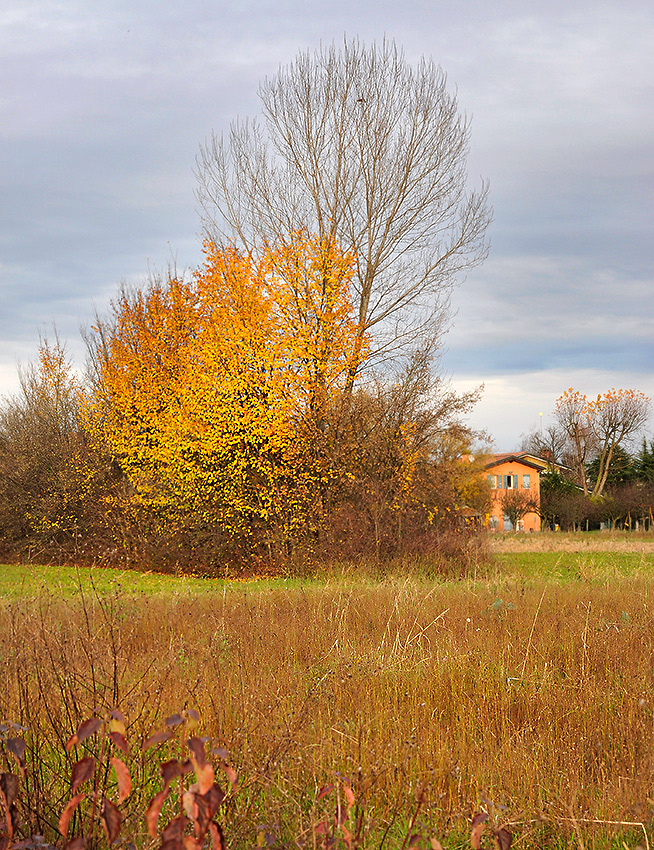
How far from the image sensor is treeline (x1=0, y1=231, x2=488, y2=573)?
1443 cm

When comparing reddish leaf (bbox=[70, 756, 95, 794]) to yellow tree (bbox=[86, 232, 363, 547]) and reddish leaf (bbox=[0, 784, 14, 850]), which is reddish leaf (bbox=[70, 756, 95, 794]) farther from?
yellow tree (bbox=[86, 232, 363, 547])

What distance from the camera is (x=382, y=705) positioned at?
405 centimetres

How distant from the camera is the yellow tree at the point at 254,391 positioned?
51.9 ft

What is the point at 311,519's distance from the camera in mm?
15133

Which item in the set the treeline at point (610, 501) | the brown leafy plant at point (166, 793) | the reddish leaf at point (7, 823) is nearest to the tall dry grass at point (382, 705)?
the reddish leaf at point (7, 823)

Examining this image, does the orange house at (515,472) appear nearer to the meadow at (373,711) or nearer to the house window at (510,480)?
the house window at (510,480)

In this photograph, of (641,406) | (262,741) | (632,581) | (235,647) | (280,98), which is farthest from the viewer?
(641,406)

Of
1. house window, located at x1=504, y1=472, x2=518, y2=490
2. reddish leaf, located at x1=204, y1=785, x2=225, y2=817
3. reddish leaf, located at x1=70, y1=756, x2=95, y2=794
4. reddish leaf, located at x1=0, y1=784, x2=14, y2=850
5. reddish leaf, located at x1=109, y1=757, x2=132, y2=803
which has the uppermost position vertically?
house window, located at x1=504, y1=472, x2=518, y2=490

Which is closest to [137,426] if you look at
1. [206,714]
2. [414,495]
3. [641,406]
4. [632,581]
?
[414,495]

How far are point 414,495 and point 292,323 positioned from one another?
5.22 metres

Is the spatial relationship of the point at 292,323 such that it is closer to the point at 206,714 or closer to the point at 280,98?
the point at 280,98

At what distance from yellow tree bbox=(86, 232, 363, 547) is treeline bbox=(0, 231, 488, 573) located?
37 mm

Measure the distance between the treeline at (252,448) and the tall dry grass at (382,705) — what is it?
736 centimetres

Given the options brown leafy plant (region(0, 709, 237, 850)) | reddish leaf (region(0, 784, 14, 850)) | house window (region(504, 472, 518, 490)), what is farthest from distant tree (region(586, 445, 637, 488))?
brown leafy plant (region(0, 709, 237, 850))
